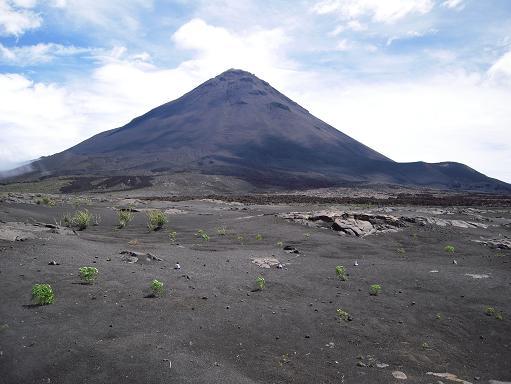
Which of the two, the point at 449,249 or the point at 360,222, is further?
the point at 360,222

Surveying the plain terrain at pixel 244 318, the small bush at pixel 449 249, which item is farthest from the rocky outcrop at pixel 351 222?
the plain terrain at pixel 244 318

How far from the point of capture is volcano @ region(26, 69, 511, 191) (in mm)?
127938

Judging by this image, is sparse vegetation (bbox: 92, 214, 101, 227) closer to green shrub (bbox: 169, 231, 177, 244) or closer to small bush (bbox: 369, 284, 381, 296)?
green shrub (bbox: 169, 231, 177, 244)

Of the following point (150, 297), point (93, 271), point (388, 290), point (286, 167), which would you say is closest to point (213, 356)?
point (150, 297)

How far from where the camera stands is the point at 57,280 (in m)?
10.9

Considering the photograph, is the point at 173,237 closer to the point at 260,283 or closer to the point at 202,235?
the point at 202,235

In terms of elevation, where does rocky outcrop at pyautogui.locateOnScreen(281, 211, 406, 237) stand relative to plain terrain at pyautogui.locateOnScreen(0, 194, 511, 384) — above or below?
above

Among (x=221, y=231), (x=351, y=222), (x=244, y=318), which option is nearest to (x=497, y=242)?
(x=351, y=222)

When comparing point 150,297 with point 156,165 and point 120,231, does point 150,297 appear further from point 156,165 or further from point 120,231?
point 156,165

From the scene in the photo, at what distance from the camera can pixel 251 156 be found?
15712 cm

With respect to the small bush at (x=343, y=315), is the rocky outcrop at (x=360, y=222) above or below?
above

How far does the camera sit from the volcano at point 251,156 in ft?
420

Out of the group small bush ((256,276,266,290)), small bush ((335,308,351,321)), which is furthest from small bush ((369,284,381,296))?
small bush ((256,276,266,290))

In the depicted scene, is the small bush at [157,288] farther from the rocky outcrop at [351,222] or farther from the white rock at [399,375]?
the rocky outcrop at [351,222]
